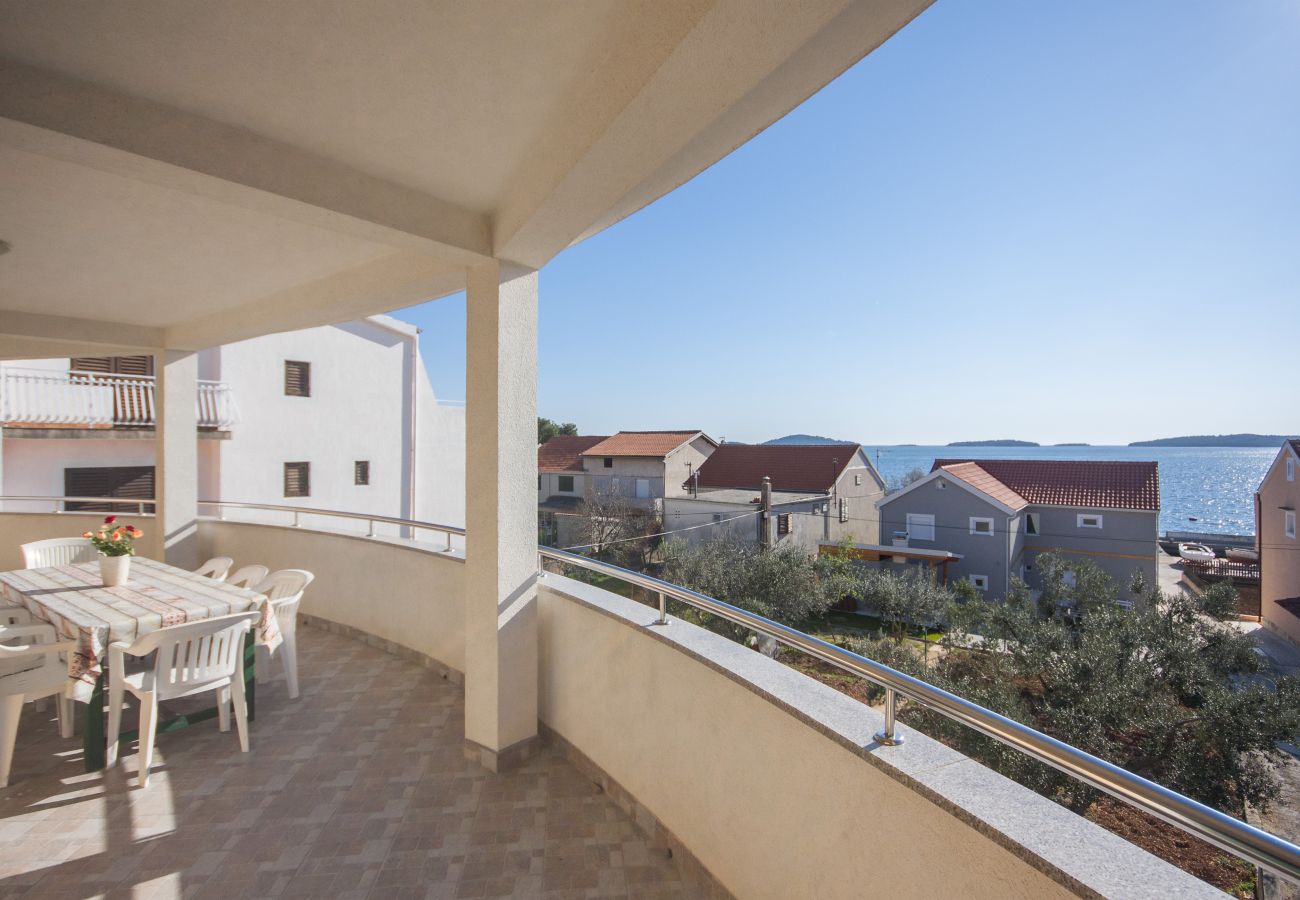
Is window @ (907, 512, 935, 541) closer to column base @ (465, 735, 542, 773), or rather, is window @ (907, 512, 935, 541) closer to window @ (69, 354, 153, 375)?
column base @ (465, 735, 542, 773)

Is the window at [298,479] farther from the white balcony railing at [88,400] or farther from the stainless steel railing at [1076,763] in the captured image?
the stainless steel railing at [1076,763]

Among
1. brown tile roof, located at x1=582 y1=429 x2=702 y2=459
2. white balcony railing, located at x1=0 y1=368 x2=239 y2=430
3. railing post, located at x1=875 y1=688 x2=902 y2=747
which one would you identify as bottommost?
railing post, located at x1=875 y1=688 x2=902 y2=747

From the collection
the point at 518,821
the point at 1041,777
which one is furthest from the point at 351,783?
the point at 1041,777

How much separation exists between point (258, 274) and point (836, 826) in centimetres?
412

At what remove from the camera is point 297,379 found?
11797 millimetres

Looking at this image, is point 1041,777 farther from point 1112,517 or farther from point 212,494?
point 1112,517

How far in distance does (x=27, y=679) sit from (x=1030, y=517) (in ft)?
67.1

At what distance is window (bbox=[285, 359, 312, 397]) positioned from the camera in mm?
11625

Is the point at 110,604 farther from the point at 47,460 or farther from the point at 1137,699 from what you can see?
the point at 47,460

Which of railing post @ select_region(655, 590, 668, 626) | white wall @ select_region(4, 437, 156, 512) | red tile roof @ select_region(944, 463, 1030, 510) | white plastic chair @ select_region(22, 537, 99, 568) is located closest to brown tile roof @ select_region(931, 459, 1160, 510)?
red tile roof @ select_region(944, 463, 1030, 510)

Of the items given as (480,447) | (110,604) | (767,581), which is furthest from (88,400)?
(767,581)

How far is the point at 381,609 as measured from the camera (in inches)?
169

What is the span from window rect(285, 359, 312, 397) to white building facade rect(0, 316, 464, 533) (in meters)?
0.02

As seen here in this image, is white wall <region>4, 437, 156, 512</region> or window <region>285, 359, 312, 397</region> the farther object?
window <region>285, 359, 312, 397</region>
